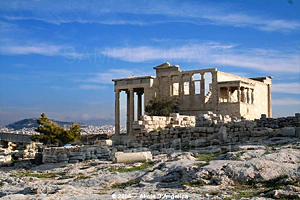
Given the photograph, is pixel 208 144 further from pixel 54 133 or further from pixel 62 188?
pixel 54 133

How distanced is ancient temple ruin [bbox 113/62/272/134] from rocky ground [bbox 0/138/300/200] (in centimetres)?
2931

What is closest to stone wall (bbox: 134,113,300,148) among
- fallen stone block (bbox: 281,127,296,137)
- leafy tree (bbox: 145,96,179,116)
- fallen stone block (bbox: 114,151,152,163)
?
fallen stone block (bbox: 281,127,296,137)

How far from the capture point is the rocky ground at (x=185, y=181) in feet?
28.1

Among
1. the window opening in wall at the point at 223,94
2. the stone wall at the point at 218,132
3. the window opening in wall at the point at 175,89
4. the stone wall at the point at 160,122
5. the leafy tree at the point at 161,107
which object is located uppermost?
the window opening in wall at the point at 175,89

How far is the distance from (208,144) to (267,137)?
7.67 ft

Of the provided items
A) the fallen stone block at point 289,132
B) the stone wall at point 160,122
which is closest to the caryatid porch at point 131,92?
the stone wall at point 160,122

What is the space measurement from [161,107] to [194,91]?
15.8ft

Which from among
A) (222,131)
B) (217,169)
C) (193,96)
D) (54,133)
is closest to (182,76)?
(193,96)

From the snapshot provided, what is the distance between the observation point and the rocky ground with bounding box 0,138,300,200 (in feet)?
28.1

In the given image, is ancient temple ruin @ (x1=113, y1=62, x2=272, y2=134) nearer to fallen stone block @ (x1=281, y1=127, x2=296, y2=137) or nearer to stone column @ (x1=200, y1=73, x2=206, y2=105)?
stone column @ (x1=200, y1=73, x2=206, y2=105)

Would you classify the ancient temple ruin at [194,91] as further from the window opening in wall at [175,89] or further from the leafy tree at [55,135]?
the leafy tree at [55,135]

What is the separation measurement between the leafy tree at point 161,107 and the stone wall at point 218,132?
804 inches

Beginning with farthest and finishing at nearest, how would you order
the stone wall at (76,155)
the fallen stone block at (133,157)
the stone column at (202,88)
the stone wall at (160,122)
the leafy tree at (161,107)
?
the stone column at (202,88) → the leafy tree at (161,107) → the stone wall at (160,122) → the stone wall at (76,155) → the fallen stone block at (133,157)

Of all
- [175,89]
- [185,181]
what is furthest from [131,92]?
[185,181]
